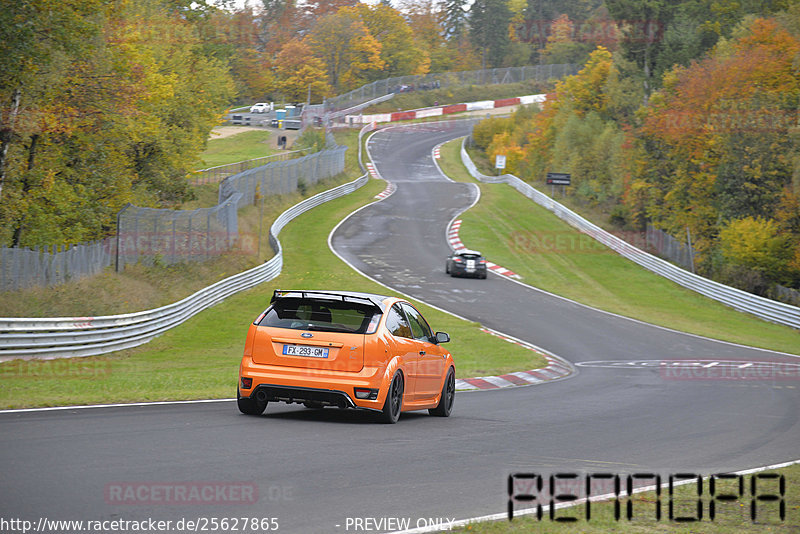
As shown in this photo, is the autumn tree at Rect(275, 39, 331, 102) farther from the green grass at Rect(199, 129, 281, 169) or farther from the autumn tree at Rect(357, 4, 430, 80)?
the green grass at Rect(199, 129, 281, 169)

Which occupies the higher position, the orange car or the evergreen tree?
the evergreen tree

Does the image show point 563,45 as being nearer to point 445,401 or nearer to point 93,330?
point 93,330

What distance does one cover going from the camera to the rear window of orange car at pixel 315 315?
420 inches

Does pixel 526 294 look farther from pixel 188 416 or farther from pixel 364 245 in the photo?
pixel 188 416

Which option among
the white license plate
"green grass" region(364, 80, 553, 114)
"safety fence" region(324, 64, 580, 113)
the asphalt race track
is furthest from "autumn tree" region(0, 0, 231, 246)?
"green grass" region(364, 80, 553, 114)

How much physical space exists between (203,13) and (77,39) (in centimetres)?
4833

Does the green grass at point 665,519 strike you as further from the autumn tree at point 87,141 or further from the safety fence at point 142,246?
the autumn tree at point 87,141

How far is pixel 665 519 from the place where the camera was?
21.1ft

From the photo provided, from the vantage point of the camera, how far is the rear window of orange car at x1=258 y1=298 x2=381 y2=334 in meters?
10.7

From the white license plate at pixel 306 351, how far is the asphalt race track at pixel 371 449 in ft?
2.80

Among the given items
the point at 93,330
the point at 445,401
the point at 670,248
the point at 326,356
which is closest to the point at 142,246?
the point at 93,330

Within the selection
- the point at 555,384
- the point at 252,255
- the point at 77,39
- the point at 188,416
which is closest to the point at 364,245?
the point at 252,255

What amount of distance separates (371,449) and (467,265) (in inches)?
1268

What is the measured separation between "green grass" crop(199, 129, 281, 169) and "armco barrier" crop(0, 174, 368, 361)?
48.7m
